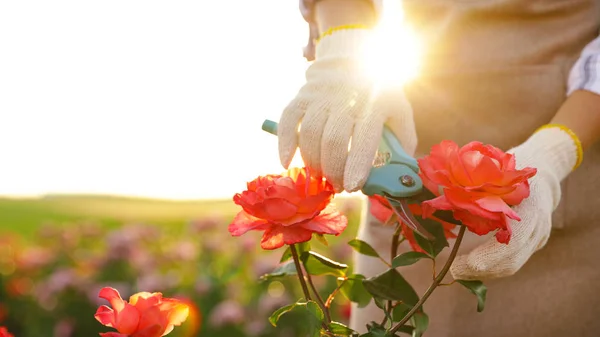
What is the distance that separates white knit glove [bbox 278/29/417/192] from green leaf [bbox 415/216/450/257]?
0.12m

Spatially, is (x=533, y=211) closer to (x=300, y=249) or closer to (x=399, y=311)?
(x=399, y=311)

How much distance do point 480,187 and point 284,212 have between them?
0.86 ft

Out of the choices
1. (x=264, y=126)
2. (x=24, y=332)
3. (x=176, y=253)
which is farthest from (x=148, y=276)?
(x=264, y=126)

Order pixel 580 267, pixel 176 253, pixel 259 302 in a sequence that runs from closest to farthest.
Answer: pixel 580 267
pixel 259 302
pixel 176 253

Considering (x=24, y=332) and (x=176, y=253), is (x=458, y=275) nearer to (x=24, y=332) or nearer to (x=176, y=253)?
(x=176, y=253)

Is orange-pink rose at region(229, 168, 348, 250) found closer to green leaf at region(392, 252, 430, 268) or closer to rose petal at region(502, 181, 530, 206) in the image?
green leaf at region(392, 252, 430, 268)

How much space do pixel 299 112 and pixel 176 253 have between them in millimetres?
2626

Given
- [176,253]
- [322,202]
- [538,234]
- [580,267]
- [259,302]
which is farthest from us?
[176,253]

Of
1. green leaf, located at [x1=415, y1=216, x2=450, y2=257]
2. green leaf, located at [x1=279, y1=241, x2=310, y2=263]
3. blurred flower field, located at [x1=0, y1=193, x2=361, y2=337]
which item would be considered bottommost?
blurred flower field, located at [x1=0, y1=193, x2=361, y2=337]

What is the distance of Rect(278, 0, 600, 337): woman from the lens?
1.21 meters

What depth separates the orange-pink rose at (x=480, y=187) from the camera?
836 millimetres

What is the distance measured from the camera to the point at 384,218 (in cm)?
109

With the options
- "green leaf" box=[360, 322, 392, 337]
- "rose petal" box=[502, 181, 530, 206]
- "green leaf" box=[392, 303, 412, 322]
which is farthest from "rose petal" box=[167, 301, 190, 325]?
"rose petal" box=[502, 181, 530, 206]

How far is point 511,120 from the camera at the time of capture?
139 centimetres
